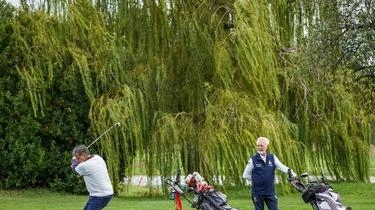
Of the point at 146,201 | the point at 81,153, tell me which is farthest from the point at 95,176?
the point at 146,201

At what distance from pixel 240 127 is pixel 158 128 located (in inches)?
97.3

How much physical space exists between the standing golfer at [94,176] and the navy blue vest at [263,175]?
8.50 ft

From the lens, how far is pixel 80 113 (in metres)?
25.6

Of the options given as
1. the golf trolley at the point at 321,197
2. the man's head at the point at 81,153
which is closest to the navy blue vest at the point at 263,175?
the golf trolley at the point at 321,197

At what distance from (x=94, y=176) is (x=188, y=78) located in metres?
11.1

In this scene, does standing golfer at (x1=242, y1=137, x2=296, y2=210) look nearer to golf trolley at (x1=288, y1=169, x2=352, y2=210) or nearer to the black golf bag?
golf trolley at (x1=288, y1=169, x2=352, y2=210)

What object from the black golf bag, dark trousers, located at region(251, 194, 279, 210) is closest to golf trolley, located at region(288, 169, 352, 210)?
the black golf bag

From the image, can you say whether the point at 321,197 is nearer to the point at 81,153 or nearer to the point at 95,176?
the point at 95,176

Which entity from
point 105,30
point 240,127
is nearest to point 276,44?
point 240,127

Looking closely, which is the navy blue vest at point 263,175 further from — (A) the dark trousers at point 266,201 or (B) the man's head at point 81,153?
(B) the man's head at point 81,153

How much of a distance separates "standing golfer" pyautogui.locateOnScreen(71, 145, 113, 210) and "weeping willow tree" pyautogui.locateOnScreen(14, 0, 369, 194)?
9961 mm

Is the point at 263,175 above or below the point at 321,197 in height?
above

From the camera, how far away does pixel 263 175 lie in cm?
1330

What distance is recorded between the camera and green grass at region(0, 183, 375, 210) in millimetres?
19562
